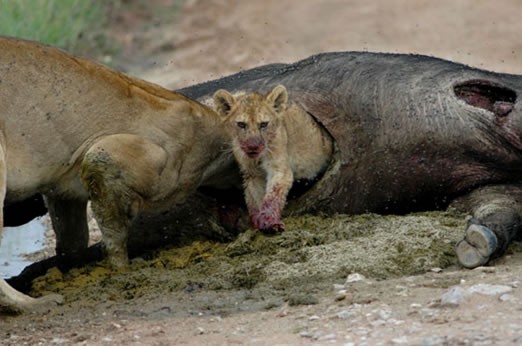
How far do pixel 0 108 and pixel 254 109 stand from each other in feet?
5.10

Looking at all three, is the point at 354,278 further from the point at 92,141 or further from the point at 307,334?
the point at 92,141

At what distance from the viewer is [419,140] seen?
8.91 meters

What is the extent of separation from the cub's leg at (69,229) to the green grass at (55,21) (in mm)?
5200

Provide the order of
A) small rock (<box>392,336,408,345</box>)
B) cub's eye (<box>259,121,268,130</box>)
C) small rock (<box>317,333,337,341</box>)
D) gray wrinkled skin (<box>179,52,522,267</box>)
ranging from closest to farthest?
small rock (<box>392,336,408,345</box>) < small rock (<box>317,333,337,341</box>) < cub's eye (<box>259,121,268,130</box>) < gray wrinkled skin (<box>179,52,522,267</box>)

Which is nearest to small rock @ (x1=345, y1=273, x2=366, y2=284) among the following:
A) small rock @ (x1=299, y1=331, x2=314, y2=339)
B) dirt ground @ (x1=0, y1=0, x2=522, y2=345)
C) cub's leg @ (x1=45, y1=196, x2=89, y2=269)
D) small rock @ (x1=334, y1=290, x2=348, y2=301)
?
dirt ground @ (x1=0, y1=0, x2=522, y2=345)

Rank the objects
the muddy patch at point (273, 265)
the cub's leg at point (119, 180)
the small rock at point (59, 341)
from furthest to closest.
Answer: the cub's leg at point (119, 180) < the muddy patch at point (273, 265) < the small rock at point (59, 341)

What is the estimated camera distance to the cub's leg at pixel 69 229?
866 centimetres

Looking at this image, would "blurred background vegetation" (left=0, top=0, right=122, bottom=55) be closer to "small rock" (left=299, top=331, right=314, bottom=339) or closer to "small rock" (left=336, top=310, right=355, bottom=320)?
"small rock" (left=336, top=310, right=355, bottom=320)

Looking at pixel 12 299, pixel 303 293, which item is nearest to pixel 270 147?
pixel 303 293

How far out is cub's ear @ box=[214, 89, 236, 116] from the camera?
28.7 ft

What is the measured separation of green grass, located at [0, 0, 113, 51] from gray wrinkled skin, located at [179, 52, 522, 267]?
17.8 ft

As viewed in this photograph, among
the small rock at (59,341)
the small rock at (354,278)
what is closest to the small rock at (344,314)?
the small rock at (354,278)

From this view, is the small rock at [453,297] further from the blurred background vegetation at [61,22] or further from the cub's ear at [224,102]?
the blurred background vegetation at [61,22]

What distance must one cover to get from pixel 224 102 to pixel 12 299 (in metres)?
1.84
